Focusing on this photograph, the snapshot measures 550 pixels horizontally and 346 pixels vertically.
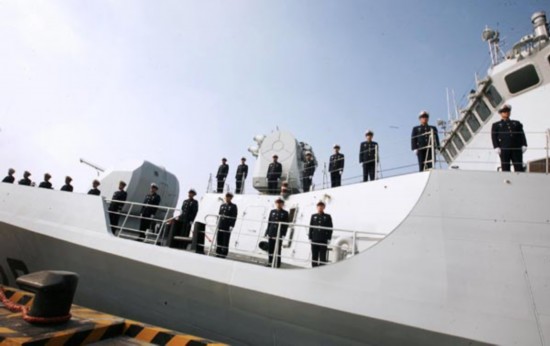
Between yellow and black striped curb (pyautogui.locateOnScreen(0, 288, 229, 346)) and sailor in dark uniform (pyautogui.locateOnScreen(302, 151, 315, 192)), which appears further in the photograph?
sailor in dark uniform (pyautogui.locateOnScreen(302, 151, 315, 192))

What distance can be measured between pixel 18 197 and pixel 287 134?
21.5 ft

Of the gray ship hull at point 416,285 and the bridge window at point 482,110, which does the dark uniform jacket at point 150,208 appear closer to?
the gray ship hull at point 416,285

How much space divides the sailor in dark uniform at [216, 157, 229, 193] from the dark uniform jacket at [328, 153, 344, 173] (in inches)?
146

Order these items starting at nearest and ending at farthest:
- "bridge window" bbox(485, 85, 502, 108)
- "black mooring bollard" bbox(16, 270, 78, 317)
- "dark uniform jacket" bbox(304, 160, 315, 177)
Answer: "black mooring bollard" bbox(16, 270, 78, 317) → "bridge window" bbox(485, 85, 502, 108) → "dark uniform jacket" bbox(304, 160, 315, 177)

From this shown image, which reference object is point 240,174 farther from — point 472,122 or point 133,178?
point 472,122

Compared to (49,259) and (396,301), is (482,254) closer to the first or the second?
(396,301)

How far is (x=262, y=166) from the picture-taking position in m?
9.10

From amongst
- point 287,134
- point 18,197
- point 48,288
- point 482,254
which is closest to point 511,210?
point 482,254

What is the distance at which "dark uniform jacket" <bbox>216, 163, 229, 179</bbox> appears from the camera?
368 inches

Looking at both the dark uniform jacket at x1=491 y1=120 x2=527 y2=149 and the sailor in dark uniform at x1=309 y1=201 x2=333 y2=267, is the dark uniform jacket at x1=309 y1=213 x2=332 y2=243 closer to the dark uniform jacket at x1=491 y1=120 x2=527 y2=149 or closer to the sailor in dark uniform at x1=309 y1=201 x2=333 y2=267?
the sailor in dark uniform at x1=309 y1=201 x2=333 y2=267

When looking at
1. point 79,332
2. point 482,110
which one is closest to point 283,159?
point 482,110

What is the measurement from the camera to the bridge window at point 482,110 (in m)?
6.73

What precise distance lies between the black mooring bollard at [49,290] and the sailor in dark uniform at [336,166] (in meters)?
5.07

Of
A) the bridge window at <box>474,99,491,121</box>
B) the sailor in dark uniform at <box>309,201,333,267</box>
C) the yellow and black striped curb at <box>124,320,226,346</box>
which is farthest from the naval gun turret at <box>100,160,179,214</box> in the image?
the bridge window at <box>474,99,491,121</box>
